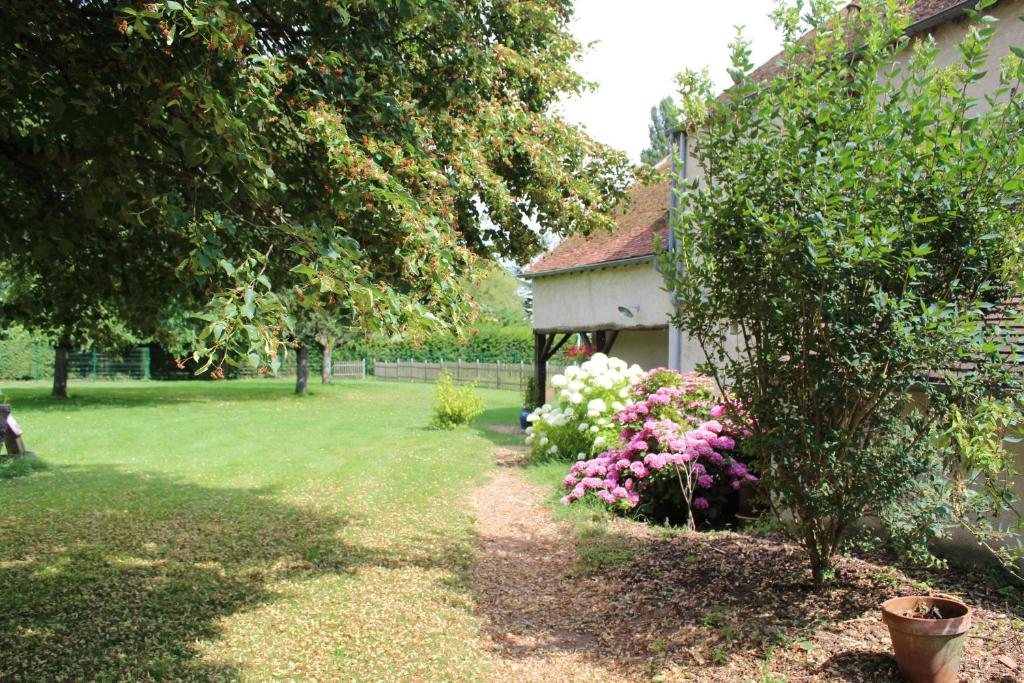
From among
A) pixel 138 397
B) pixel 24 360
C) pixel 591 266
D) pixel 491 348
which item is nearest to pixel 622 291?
pixel 591 266

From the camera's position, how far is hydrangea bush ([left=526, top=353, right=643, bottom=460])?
11430mm

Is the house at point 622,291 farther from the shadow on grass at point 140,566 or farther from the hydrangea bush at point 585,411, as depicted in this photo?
the shadow on grass at point 140,566

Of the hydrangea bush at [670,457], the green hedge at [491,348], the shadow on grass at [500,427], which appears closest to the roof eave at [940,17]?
the hydrangea bush at [670,457]

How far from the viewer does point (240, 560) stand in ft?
24.8

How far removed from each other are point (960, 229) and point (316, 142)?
14.2 feet

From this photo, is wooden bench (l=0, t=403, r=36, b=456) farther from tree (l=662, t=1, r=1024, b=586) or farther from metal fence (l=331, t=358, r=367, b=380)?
metal fence (l=331, t=358, r=367, b=380)

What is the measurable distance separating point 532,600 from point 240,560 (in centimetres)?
318

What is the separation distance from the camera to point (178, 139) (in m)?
4.64

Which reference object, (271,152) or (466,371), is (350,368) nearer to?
(466,371)

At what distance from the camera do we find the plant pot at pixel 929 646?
170 inches

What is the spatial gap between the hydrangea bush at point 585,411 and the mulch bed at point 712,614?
3687 mm

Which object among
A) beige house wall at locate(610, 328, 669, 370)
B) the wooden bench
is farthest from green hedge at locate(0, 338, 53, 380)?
beige house wall at locate(610, 328, 669, 370)

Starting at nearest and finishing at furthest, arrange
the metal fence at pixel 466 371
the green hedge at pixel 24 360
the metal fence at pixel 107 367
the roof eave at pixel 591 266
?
the roof eave at pixel 591 266, the metal fence at pixel 466 371, the green hedge at pixel 24 360, the metal fence at pixel 107 367

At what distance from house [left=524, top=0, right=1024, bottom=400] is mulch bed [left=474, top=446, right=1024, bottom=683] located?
23.0 ft
